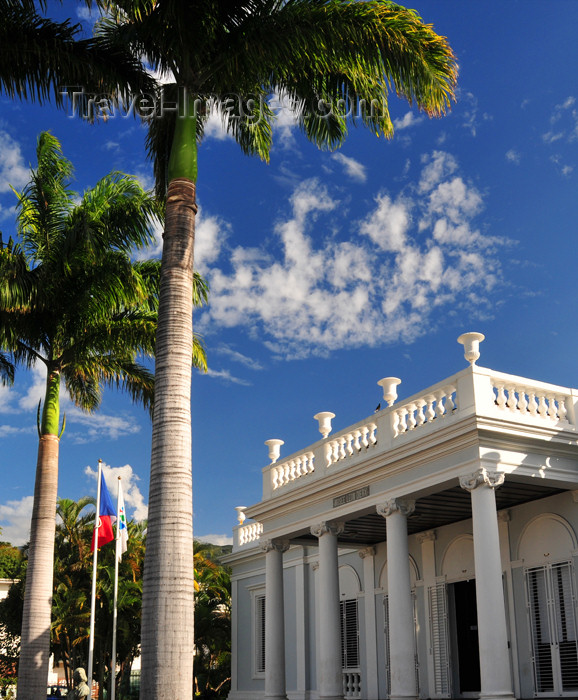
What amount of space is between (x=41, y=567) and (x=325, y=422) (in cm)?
723

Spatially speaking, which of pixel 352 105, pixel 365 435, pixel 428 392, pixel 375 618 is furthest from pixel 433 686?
pixel 352 105

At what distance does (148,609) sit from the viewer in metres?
10.7

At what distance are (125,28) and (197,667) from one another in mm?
26232

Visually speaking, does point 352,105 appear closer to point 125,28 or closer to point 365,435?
point 125,28

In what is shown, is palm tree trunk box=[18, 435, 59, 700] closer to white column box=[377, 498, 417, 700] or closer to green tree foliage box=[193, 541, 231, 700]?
white column box=[377, 498, 417, 700]

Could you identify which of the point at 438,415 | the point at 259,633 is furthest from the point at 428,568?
the point at 259,633

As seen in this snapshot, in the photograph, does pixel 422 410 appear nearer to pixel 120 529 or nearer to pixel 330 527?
pixel 330 527

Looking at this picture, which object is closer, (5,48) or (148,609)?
(148,609)

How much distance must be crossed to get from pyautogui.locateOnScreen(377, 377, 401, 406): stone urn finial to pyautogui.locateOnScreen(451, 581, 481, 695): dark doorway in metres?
4.79

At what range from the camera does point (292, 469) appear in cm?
2073

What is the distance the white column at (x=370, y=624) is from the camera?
21.4 metres

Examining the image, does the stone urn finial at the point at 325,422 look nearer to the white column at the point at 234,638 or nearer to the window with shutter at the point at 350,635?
the window with shutter at the point at 350,635

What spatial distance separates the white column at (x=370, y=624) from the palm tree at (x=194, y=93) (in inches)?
451

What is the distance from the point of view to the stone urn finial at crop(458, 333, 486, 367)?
49.2 ft
